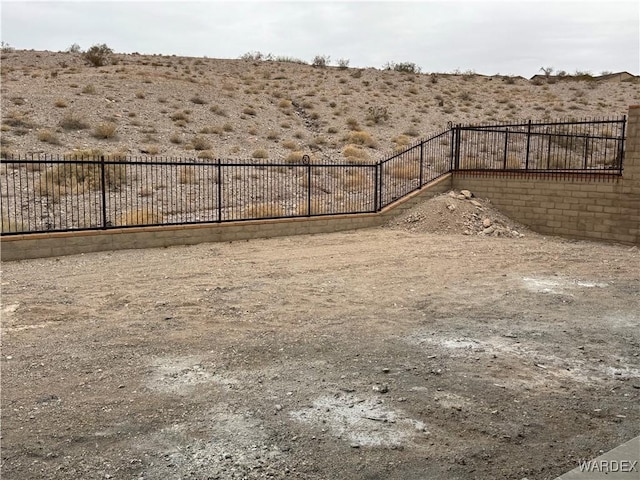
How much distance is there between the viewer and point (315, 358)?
663cm

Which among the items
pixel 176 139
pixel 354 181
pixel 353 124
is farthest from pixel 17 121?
pixel 353 124

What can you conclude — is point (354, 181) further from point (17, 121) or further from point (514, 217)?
point (17, 121)

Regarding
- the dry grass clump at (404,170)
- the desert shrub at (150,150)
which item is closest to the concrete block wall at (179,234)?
Answer: the dry grass clump at (404,170)

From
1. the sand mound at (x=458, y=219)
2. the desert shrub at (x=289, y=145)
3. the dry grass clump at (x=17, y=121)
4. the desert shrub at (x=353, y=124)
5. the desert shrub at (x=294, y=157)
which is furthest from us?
the desert shrub at (x=353, y=124)

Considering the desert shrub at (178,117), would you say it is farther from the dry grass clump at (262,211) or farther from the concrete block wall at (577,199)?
the concrete block wall at (577,199)

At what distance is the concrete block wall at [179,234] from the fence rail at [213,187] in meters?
0.49

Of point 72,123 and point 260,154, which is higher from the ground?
point 72,123

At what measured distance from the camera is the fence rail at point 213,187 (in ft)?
58.7

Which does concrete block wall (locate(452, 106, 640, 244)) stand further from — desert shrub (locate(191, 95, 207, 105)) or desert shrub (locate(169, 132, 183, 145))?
desert shrub (locate(191, 95, 207, 105))

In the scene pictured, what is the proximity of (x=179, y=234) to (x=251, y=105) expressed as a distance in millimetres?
27943

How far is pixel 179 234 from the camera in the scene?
583 inches

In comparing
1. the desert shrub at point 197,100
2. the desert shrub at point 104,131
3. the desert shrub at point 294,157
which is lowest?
the desert shrub at point 294,157

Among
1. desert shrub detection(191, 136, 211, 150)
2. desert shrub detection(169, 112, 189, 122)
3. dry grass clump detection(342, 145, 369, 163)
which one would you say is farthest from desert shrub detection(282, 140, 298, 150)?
desert shrub detection(169, 112, 189, 122)

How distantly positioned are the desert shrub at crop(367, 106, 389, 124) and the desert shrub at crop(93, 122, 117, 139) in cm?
1875
